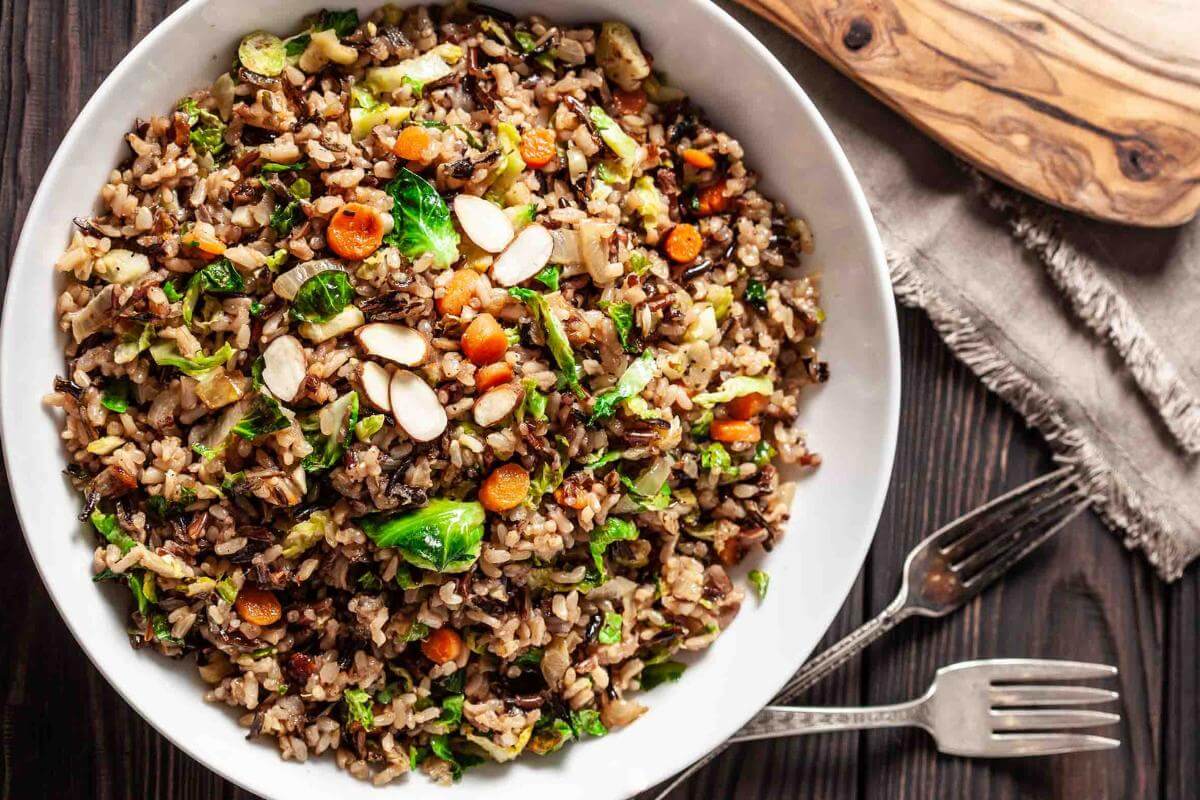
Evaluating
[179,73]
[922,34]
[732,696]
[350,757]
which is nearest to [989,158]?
[922,34]

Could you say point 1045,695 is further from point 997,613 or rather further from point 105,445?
point 105,445

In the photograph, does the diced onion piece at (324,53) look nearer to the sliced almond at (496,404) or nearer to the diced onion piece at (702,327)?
the sliced almond at (496,404)

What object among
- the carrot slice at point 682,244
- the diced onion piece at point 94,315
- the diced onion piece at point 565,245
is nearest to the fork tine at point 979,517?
the carrot slice at point 682,244

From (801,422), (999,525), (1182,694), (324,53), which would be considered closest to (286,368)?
(324,53)

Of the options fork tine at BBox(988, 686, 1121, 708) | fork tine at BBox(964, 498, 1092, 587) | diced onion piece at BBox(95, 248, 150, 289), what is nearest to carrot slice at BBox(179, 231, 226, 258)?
diced onion piece at BBox(95, 248, 150, 289)

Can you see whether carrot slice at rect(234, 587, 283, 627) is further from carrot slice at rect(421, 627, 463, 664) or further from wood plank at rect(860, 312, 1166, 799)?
wood plank at rect(860, 312, 1166, 799)

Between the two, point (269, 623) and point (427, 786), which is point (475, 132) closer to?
point (269, 623)
